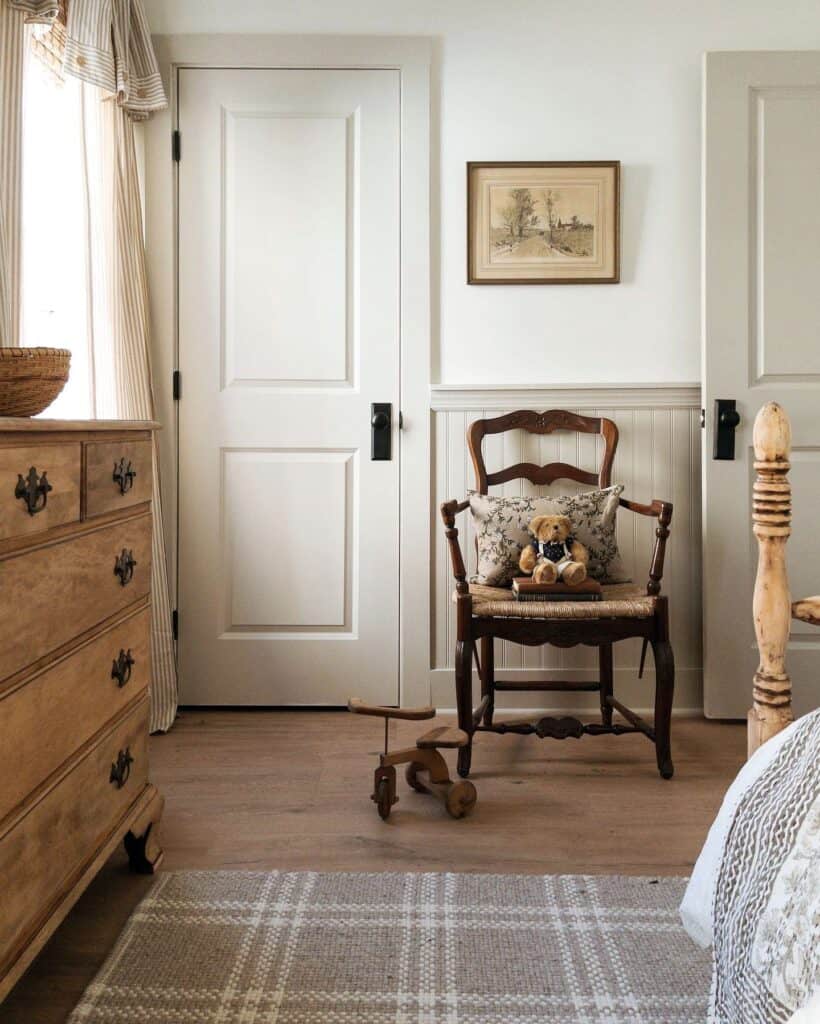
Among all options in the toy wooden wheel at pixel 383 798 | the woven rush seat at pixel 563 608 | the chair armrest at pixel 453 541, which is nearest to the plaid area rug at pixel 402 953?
the toy wooden wheel at pixel 383 798

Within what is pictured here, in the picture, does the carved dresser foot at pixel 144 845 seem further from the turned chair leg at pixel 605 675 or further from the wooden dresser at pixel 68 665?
the turned chair leg at pixel 605 675

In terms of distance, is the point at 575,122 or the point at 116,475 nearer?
the point at 116,475

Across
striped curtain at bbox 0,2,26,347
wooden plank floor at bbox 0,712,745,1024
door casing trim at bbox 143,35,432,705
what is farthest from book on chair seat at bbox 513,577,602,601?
striped curtain at bbox 0,2,26,347

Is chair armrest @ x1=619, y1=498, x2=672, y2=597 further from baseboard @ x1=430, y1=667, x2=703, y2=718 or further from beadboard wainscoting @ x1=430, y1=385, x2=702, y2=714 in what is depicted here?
baseboard @ x1=430, y1=667, x2=703, y2=718

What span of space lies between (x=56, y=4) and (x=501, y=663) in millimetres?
2354

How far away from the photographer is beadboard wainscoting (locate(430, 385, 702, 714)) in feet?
11.0

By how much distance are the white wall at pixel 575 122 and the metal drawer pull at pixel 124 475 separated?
1635 millimetres

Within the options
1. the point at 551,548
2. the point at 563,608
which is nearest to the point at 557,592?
the point at 563,608

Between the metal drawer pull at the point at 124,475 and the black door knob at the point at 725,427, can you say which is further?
the black door knob at the point at 725,427

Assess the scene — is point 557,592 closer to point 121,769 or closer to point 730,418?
point 730,418

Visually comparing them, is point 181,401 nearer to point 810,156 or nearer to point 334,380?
point 334,380

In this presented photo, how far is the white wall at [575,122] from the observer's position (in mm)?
3281

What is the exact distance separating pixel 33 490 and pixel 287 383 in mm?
1932

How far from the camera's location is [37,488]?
4.96 ft
